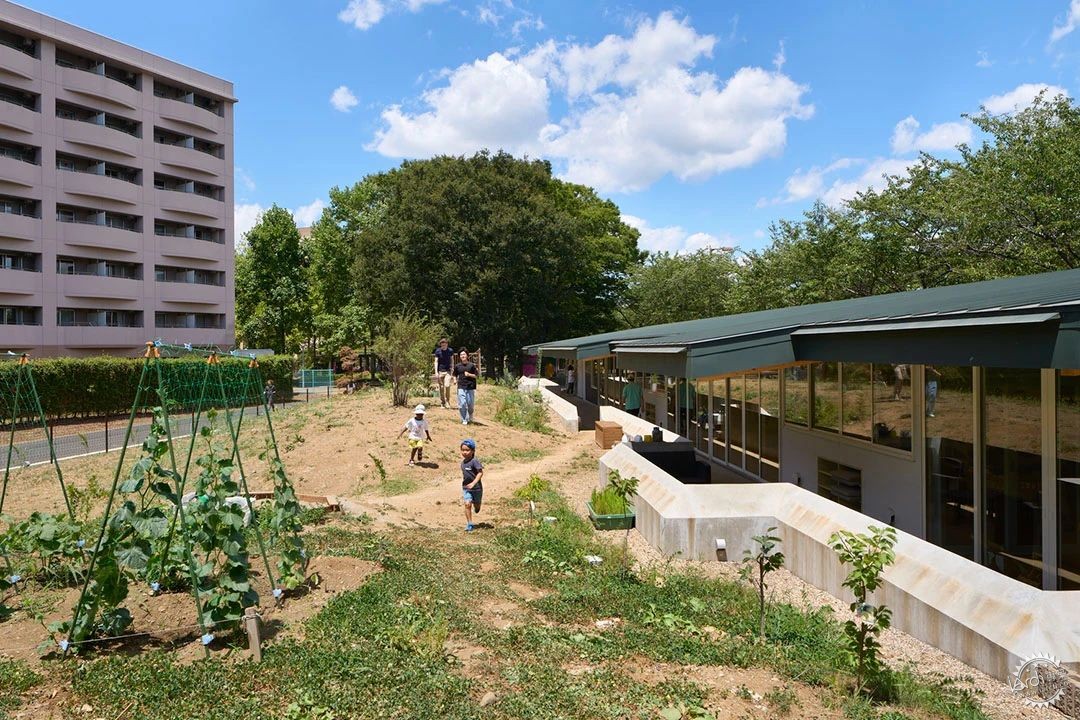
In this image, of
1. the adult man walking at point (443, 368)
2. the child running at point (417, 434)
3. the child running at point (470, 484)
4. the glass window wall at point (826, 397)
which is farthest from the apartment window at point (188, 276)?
the glass window wall at point (826, 397)

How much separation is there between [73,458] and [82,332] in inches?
1158

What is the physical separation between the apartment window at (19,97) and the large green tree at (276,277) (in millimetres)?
19585

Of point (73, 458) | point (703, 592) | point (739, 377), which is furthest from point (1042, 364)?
point (73, 458)

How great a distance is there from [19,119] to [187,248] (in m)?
12.6

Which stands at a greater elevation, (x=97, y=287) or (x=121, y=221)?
(x=121, y=221)

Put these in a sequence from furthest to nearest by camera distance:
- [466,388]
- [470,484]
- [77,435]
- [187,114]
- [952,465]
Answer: [187,114] → [77,435] → [466,388] → [470,484] → [952,465]

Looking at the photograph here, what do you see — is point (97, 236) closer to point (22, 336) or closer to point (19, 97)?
point (22, 336)

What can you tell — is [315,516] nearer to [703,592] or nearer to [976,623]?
[703,592]

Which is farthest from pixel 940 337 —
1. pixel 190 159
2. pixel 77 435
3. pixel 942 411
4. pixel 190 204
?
pixel 190 159

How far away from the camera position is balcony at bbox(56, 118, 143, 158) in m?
42.3

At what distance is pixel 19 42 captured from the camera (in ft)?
134

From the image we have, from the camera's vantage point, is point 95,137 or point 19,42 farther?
point 95,137

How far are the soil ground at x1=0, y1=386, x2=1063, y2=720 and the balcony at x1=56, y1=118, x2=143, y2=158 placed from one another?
107 feet

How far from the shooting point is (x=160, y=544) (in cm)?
672
